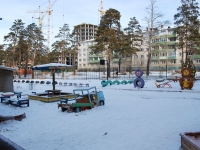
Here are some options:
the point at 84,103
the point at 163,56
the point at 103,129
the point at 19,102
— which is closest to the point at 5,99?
the point at 19,102

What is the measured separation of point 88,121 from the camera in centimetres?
822

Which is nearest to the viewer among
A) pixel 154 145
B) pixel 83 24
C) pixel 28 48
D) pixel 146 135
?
pixel 154 145

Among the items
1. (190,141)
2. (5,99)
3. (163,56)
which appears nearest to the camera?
(190,141)

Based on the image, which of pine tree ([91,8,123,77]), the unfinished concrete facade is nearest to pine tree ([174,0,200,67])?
pine tree ([91,8,123,77])

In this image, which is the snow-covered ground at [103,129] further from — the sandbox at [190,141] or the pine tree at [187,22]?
the pine tree at [187,22]

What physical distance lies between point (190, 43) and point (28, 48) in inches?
1408

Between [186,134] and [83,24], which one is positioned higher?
[83,24]

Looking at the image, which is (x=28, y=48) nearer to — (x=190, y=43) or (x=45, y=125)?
(x=190, y=43)

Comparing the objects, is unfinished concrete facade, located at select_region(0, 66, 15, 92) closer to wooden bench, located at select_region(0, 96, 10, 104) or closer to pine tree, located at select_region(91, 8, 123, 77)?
wooden bench, located at select_region(0, 96, 10, 104)

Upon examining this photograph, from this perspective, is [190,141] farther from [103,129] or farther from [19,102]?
[19,102]

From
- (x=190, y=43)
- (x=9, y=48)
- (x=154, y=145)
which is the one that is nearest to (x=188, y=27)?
(x=190, y=43)

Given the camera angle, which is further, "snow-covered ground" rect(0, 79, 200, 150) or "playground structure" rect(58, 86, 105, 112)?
"playground structure" rect(58, 86, 105, 112)

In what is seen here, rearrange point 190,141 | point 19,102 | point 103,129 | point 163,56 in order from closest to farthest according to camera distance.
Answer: point 190,141
point 103,129
point 19,102
point 163,56

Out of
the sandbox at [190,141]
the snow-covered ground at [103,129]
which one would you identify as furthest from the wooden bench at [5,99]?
the sandbox at [190,141]
